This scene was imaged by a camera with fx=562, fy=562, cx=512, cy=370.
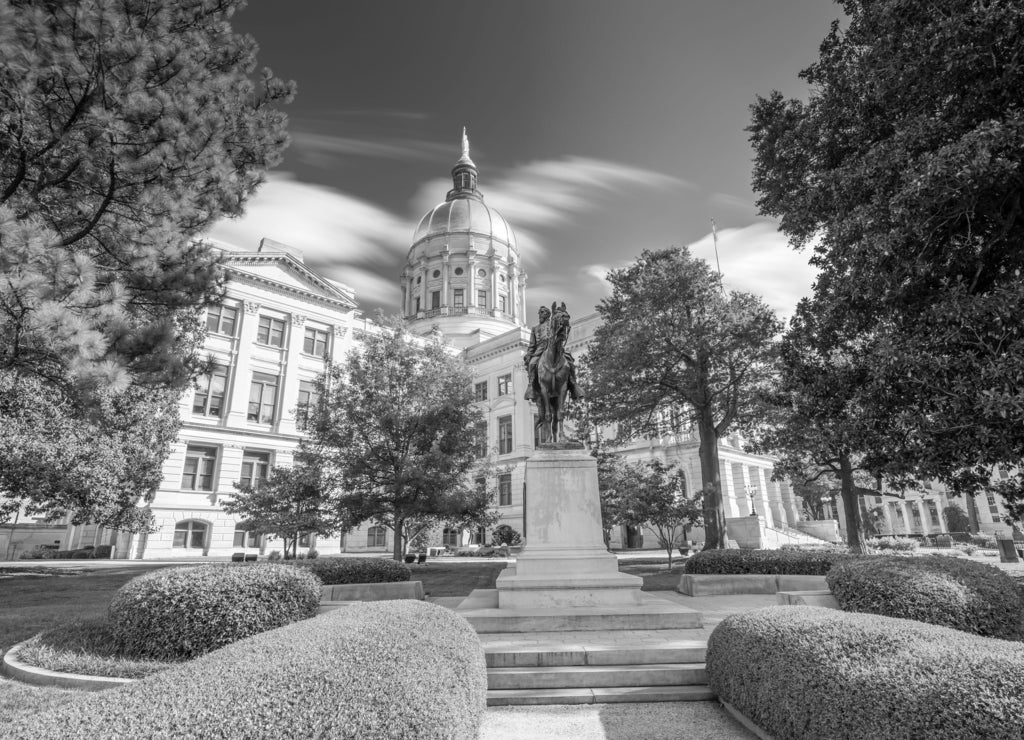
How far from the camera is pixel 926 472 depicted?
33.5 ft

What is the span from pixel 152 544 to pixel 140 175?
1190 inches

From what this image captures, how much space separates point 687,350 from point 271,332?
101 feet

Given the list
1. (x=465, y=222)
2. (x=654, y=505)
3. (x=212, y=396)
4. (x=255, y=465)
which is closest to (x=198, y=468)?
(x=255, y=465)

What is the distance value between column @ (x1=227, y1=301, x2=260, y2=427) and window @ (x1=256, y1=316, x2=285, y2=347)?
1.85 ft

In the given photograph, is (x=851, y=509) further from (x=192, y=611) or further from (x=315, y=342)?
(x=315, y=342)

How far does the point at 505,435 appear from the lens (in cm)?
5034

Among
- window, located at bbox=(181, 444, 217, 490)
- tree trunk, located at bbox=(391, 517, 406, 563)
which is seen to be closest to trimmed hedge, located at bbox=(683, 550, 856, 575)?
tree trunk, located at bbox=(391, 517, 406, 563)

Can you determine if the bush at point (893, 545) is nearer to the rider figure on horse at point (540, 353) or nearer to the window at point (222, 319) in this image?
the rider figure on horse at point (540, 353)

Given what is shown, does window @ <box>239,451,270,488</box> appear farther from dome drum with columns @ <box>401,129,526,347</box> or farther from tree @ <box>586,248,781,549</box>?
dome drum with columns @ <box>401,129,526,347</box>

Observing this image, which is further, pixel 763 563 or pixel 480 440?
pixel 480 440

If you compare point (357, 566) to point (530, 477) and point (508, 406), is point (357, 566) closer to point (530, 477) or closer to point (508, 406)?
point (530, 477)

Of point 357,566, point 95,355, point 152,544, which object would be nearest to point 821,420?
point 357,566

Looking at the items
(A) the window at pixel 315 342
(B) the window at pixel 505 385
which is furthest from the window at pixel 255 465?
(B) the window at pixel 505 385

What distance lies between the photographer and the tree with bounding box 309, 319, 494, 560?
19547mm
